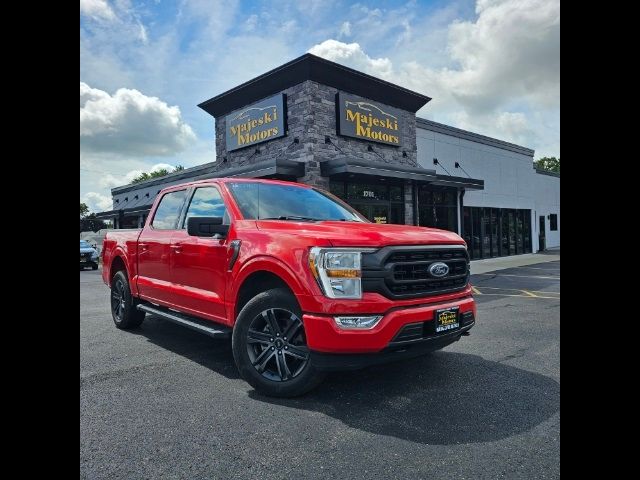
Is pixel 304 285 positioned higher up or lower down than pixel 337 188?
lower down

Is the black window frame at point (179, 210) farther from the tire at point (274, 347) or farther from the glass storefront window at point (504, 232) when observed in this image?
the glass storefront window at point (504, 232)

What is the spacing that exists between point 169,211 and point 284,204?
1846 millimetres

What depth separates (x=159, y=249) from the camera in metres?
5.43

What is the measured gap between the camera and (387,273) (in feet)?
11.4

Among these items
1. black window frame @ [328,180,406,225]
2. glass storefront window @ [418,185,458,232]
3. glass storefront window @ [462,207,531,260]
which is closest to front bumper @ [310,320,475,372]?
black window frame @ [328,180,406,225]

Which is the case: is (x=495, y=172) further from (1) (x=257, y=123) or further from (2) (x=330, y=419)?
(2) (x=330, y=419)

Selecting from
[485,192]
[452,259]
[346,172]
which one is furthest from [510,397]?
[485,192]

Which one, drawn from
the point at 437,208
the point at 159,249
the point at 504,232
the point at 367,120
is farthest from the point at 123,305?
the point at 504,232

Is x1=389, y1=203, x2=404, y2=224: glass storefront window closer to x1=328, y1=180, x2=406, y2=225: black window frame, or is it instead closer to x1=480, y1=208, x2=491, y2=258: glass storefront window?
x1=328, y1=180, x2=406, y2=225: black window frame

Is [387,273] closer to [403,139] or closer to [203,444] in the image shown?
[203,444]

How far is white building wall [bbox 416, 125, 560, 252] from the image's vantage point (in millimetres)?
20000

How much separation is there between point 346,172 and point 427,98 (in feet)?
22.6

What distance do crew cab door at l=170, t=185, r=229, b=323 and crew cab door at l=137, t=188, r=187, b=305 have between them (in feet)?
0.60
